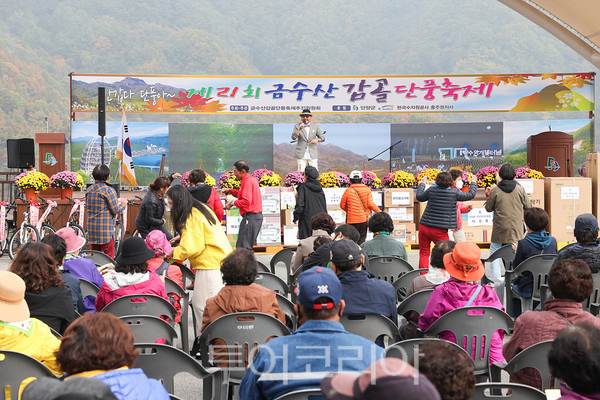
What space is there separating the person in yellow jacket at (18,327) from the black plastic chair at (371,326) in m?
1.58

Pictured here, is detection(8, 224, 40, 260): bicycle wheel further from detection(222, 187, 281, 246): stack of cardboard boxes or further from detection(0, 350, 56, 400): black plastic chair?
detection(0, 350, 56, 400): black plastic chair

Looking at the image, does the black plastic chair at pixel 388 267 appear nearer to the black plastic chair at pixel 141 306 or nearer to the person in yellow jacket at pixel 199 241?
the person in yellow jacket at pixel 199 241

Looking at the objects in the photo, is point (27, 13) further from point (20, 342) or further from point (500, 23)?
point (20, 342)

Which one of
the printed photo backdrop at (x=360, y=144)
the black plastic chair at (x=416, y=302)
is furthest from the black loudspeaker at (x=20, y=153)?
the black plastic chair at (x=416, y=302)

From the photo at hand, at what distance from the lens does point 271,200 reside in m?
11.0

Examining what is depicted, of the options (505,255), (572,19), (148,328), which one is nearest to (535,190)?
(572,19)

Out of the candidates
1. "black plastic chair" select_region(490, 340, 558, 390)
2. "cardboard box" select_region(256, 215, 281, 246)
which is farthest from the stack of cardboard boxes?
"black plastic chair" select_region(490, 340, 558, 390)

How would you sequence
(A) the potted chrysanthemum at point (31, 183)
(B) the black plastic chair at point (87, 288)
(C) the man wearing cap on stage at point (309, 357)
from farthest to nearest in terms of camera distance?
1. (A) the potted chrysanthemum at point (31, 183)
2. (B) the black plastic chair at point (87, 288)
3. (C) the man wearing cap on stage at point (309, 357)

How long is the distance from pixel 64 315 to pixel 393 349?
1.95 m

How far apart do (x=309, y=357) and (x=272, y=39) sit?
5478 centimetres

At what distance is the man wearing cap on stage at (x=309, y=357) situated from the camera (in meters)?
2.45

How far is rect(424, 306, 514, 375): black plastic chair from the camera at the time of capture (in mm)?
3660

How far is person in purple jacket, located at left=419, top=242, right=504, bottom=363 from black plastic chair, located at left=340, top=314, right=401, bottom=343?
323mm

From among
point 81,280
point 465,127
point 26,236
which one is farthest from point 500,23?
point 81,280
